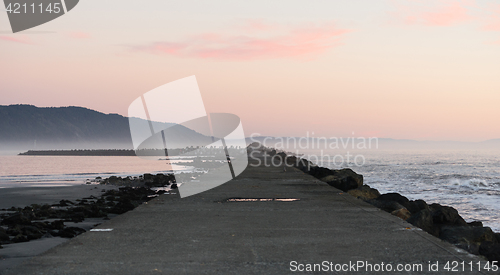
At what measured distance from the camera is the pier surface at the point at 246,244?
4.62 meters

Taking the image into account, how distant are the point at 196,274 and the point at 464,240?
14.8 feet

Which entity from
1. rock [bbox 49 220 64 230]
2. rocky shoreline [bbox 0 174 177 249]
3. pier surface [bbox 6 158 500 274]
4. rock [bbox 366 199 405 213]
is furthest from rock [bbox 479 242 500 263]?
rock [bbox 49 220 64 230]

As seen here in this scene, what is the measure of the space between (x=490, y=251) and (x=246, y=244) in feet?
9.58

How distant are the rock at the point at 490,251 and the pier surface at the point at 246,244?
1.23 ft

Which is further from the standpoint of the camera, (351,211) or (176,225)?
(351,211)

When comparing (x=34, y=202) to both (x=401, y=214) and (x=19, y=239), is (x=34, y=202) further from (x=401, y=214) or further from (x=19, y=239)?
(x=401, y=214)

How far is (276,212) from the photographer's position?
8.35m

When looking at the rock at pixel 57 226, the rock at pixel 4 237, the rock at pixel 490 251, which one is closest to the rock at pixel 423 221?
the rock at pixel 490 251

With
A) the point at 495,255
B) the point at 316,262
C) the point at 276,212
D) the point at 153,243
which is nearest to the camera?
the point at 316,262

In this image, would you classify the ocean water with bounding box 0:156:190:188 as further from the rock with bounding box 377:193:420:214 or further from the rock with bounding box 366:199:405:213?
the rock with bounding box 366:199:405:213

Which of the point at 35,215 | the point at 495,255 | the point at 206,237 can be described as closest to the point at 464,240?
the point at 495,255

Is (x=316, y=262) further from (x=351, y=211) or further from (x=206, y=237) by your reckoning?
(x=351, y=211)

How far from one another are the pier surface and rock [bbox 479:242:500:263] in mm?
375

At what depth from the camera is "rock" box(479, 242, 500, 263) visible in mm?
5195
